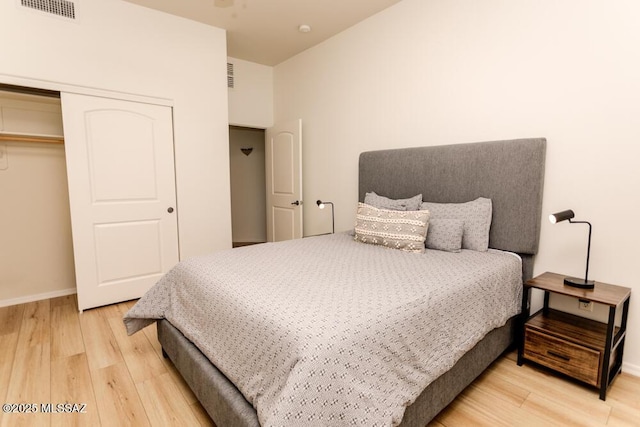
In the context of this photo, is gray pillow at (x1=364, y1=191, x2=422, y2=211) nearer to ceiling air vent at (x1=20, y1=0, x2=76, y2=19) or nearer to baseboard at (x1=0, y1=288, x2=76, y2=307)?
ceiling air vent at (x1=20, y1=0, x2=76, y2=19)

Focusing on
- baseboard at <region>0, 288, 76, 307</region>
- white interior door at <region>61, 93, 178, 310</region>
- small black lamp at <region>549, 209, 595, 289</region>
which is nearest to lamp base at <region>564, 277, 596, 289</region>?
small black lamp at <region>549, 209, 595, 289</region>

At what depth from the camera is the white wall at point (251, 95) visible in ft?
13.8

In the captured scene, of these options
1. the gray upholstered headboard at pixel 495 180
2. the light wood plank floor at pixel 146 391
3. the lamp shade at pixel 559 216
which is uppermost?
the gray upholstered headboard at pixel 495 180

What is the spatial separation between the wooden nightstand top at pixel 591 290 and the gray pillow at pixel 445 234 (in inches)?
18.9

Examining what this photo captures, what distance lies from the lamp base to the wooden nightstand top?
21 mm

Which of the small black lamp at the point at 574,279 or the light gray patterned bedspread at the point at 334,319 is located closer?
the light gray patterned bedspread at the point at 334,319

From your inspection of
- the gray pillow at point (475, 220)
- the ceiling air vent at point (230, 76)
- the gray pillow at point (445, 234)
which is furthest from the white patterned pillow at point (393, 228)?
the ceiling air vent at point (230, 76)

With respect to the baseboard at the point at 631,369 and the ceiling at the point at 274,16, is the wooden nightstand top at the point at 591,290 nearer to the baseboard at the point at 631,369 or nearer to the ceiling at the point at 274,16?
the baseboard at the point at 631,369

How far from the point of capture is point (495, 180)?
2.31 metres

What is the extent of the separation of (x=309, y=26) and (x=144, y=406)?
3.48 m

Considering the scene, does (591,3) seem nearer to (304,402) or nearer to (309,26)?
(309,26)

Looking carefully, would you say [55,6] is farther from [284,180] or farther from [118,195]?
[284,180]

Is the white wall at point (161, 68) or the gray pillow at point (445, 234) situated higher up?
the white wall at point (161, 68)

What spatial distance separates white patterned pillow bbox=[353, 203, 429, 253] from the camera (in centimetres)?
227
